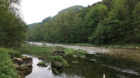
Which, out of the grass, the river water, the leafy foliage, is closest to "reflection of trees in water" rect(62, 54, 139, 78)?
the river water

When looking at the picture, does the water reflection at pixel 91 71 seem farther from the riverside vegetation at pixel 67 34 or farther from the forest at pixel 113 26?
the forest at pixel 113 26

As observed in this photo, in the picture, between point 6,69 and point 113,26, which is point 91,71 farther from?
point 113,26

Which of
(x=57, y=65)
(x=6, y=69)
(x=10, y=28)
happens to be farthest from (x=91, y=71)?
(x=10, y=28)

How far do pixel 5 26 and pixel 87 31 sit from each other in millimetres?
46573

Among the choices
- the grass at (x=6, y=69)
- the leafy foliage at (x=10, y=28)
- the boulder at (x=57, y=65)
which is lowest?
the boulder at (x=57, y=65)

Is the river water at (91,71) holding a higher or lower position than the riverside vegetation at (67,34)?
lower

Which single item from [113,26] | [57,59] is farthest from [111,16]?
[57,59]

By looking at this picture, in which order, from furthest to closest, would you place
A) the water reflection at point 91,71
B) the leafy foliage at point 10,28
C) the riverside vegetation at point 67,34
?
the leafy foliage at point 10,28 → the riverside vegetation at point 67,34 → the water reflection at point 91,71

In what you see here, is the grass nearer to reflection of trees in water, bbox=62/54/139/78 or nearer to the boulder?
reflection of trees in water, bbox=62/54/139/78

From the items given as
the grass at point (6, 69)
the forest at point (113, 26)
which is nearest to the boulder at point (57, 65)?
the grass at point (6, 69)

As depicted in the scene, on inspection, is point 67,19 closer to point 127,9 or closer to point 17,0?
point 127,9

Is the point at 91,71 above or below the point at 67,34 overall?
below

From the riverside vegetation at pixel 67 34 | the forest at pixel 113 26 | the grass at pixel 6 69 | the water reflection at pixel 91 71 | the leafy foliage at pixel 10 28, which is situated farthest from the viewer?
the forest at pixel 113 26

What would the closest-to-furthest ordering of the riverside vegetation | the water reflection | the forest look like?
the water reflection < the riverside vegetation < the forest
